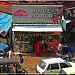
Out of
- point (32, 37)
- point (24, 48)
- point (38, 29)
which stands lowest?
point (24, 48)

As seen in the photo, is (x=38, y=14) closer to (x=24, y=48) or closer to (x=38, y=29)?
(x=38, y=29)

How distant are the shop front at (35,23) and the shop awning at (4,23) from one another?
1196 mm

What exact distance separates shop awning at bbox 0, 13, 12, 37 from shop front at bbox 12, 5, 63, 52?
1.20 meters

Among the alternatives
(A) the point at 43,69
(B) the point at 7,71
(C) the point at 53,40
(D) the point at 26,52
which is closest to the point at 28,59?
(D) the point at 26,52

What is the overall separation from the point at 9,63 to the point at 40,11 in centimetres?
1101

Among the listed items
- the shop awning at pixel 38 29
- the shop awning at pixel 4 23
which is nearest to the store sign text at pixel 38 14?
the shop awning at pixel 38 29

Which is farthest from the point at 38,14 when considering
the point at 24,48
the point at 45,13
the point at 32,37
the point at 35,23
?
the point at 24,48

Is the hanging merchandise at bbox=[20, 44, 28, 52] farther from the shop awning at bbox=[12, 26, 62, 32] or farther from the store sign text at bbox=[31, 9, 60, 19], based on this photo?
the store sign text at bbox=[31, 9, 60, 19]

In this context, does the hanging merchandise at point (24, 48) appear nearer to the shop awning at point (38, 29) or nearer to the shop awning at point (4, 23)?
the shop awning at point (38, 29)

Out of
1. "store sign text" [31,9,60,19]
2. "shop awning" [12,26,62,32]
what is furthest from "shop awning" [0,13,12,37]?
"store sign text" [31,9,60,19]

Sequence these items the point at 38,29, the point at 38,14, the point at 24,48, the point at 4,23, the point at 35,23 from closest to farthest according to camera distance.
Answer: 1. the point at 38,29
2. the point at 24,48
3. the point at 38,14
4. the point at 35,23
5. the point at 4,23

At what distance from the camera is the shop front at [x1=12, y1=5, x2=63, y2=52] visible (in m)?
25.5

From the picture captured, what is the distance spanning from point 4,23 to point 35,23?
3796mm

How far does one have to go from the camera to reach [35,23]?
25.9m
